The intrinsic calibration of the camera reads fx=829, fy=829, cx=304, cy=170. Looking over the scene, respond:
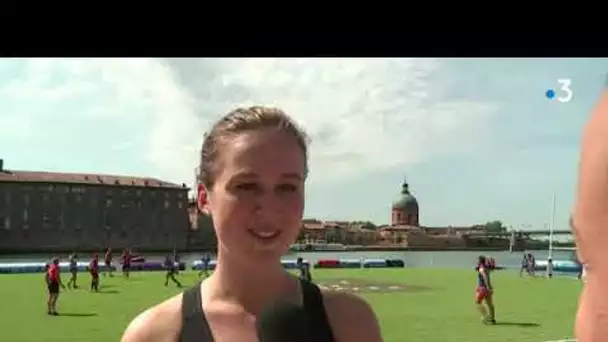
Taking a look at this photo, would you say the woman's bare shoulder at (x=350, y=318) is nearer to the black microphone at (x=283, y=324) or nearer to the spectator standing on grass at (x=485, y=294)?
the black microphone at (x=283, y=324)

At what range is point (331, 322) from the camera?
73 centimetres

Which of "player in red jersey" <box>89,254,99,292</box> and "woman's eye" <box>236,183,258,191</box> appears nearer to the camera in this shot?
"woman's eye" <box>236,183,258,191</box>

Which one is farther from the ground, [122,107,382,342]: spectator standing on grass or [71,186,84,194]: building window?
[71,186,84,194]: building window

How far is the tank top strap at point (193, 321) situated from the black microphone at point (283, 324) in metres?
0.06

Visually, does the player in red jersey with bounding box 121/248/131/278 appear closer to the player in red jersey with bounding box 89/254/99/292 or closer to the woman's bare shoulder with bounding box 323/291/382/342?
the player in red jersey with bounding box 89/254/99/292

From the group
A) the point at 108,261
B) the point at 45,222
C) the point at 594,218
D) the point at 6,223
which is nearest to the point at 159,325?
the point at 594,218

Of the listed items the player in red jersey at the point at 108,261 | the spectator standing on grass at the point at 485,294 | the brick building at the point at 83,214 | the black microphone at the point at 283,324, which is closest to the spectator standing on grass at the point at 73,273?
the brick building at the point at 83,214

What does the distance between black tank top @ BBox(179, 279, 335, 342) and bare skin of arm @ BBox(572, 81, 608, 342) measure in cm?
38

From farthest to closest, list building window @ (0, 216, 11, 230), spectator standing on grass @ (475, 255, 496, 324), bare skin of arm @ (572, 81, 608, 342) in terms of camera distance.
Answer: building window @ (0, 216, 11, 230)
spectator standing on grass @ (475, 255, 496, 324)
bare skin of arm @ (572, 81, 608, 342)

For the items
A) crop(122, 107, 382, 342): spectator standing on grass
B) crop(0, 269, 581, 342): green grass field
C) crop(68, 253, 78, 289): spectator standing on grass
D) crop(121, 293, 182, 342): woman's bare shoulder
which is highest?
crop(122, 107, 382, 342): spectator standing on grass

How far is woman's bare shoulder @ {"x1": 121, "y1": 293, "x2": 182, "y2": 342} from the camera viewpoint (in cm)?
75

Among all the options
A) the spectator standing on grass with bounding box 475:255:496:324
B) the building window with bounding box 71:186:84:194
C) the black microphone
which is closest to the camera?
the black microphone

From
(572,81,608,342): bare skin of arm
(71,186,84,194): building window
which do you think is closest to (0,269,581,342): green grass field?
(71,186,84,194): building window

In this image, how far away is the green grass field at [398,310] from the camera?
612cm
